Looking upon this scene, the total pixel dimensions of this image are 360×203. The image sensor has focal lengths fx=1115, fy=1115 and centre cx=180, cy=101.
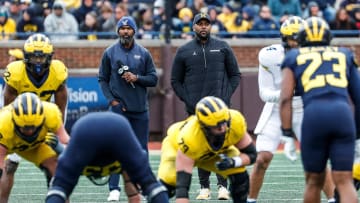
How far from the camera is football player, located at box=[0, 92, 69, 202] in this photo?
871 cm

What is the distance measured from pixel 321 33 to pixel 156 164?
6.67m

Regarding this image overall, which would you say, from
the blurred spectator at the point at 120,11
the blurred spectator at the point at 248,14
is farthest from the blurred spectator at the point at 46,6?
the blurred spectator at the point at 248,14

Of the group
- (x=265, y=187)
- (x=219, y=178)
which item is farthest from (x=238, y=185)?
(x=265, y=187)

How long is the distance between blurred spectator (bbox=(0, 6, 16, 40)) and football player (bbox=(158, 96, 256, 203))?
9.85 metres

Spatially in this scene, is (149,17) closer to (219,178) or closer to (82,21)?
(82,21)

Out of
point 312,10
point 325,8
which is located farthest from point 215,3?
point 325,8

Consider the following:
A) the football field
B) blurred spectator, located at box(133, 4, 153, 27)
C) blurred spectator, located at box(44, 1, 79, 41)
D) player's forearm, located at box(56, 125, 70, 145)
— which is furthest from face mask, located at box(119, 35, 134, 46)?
blurred spectator, located at box(133, 4, 153, 27)

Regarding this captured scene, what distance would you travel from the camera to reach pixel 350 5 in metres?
19.9

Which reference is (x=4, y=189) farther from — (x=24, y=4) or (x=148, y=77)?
(x=24, y=4)

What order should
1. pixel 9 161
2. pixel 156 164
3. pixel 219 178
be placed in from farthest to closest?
pixel 156 164
pixel 219 178
pixel 9 161

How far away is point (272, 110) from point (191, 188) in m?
2.22

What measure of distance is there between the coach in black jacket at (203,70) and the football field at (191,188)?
28.6 inches

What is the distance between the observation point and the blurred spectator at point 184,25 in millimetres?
19031

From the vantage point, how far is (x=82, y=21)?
1959cm
